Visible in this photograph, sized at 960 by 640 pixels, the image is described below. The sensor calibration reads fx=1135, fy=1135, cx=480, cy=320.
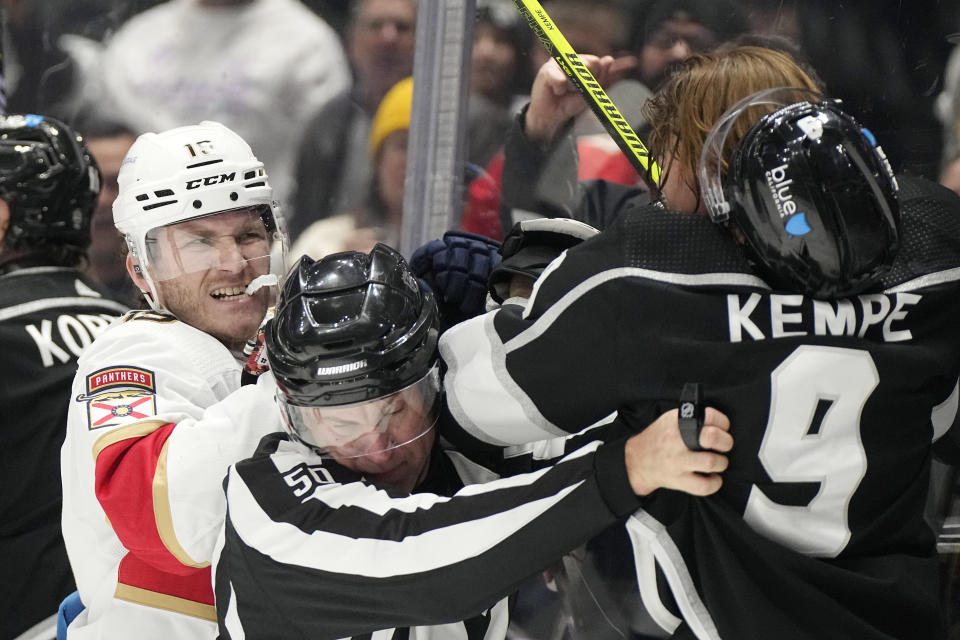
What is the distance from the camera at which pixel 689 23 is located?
2.37m

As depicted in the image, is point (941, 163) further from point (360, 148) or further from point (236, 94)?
point (236, 94)

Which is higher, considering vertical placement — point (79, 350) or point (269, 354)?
point (269, 354)

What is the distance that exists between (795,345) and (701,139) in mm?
A: 282

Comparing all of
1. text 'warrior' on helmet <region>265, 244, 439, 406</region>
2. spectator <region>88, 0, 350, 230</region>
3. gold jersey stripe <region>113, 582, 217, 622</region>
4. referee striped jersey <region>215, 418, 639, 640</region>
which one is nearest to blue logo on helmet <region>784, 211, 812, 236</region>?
referee striped jersey <region>215, 418, 639, 640</region>

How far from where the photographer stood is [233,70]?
122 inches

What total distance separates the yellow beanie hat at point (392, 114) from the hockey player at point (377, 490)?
1315mm

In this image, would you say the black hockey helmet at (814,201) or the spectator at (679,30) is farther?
the spectator at (679,30)

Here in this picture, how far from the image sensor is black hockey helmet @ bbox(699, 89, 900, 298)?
1.19m

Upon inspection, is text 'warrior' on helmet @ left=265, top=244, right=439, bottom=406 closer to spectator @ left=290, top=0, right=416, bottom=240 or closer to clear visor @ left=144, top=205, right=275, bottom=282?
clear visor @ left=144, top=205, right=275, bottom=282

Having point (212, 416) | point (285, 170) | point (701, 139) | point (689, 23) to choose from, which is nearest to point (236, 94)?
point (285, 170)

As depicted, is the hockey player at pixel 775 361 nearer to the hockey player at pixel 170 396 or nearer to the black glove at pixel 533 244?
the black glove at pixel 533 244

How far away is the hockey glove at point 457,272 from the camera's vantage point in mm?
1815

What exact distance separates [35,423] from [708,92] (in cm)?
162

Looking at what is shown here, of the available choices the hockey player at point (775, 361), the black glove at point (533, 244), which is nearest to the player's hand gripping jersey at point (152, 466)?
the black glove at point (533, 244)
